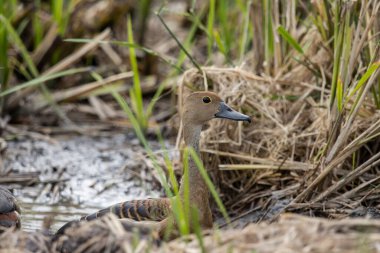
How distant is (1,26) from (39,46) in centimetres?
101

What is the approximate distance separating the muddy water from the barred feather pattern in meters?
0.69

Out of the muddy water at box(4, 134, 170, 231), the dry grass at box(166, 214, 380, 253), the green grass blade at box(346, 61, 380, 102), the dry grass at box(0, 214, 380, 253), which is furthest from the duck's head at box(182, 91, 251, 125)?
the dry grass at box(166, 214, 380, 253)

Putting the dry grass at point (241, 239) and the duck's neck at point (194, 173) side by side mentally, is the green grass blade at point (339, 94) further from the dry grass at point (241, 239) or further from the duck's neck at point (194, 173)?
the dry grass at point (241, 239)

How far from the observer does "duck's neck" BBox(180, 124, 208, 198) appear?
552cm

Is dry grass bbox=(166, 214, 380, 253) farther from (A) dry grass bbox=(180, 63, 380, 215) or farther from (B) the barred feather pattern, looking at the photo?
(A) dry grass bbox=(180, 63, 380, 215)

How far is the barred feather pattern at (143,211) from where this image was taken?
549 cm

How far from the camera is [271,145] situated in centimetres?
660

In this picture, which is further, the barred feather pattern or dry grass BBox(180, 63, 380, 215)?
dry grass BBox(180, 63, 380, 215)

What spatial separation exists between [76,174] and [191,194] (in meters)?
2.22

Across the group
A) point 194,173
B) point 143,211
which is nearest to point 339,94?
point 194,173

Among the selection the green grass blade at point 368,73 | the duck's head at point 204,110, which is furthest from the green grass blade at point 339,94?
the duck's head at point 204,110

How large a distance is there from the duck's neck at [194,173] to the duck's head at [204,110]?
5cm

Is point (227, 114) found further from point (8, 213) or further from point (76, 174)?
point (76, 174)

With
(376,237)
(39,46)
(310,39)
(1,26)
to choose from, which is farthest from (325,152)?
(39,46)
